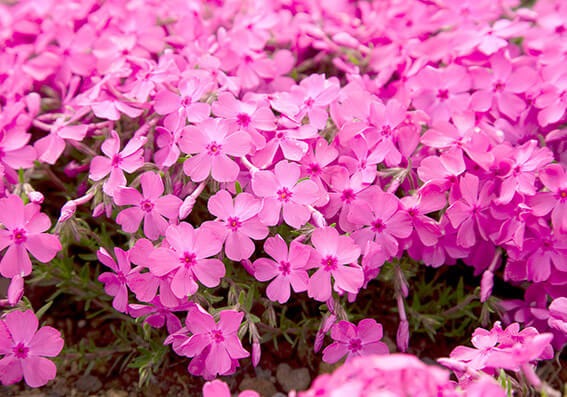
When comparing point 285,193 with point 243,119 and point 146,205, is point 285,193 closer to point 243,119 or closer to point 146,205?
point 243,119

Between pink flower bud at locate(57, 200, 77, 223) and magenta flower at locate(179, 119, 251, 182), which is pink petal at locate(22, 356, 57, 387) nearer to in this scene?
pink flower bud at locate(57, 200, 77, 223)

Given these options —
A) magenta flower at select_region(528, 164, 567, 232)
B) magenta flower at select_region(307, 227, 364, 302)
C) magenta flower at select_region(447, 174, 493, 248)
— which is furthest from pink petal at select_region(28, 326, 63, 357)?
magenta flower at select_region(528, 164, 567, 232)

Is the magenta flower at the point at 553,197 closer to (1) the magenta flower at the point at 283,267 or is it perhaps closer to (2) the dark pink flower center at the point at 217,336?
(1) the magenta flower at the point at 283,267

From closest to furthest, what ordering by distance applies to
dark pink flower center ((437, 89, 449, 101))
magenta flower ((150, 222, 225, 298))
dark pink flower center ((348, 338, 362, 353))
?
magenta flower ((150, 222, 225, 298)) → dark pink flower center ((348, 338, 362, 353)) → dark pink flower center ((437, 89, 449, 101))

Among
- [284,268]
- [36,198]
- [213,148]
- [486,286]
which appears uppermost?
[213,148]

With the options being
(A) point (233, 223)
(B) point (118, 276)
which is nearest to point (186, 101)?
(A) point (233, 223)

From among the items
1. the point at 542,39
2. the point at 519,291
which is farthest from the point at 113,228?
the point at 542,39
